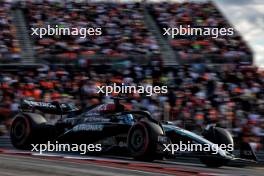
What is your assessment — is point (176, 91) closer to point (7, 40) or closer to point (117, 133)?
point (117, 133)

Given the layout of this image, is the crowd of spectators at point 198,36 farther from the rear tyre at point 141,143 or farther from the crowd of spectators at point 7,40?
the rear tyre at point 141,143

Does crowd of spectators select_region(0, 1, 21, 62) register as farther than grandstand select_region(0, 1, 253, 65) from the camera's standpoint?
No

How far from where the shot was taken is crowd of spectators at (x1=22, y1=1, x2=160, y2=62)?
24.0m

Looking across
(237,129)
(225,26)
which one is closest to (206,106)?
(237,129)

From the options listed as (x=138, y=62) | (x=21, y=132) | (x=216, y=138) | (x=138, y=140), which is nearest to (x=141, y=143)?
(x=138, y=140)

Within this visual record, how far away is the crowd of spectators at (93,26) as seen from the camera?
23969 mm

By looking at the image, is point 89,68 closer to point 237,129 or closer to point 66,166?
point 237,129

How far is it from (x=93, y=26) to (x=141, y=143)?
1668 centimetres

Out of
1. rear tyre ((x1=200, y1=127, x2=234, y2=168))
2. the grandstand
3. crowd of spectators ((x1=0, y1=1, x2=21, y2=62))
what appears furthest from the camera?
the grandstand

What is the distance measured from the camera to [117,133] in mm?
10953

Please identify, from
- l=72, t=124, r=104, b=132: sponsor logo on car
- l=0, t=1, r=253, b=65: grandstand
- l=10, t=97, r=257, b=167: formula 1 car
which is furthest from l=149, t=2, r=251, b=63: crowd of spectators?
l=72, t=124, r=104, b=132: sponsor logo on car

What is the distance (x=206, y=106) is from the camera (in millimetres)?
16688

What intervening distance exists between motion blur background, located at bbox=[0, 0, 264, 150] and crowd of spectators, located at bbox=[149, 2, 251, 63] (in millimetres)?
53

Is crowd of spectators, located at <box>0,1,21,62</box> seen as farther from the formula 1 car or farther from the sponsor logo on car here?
the sponsor logo on car
